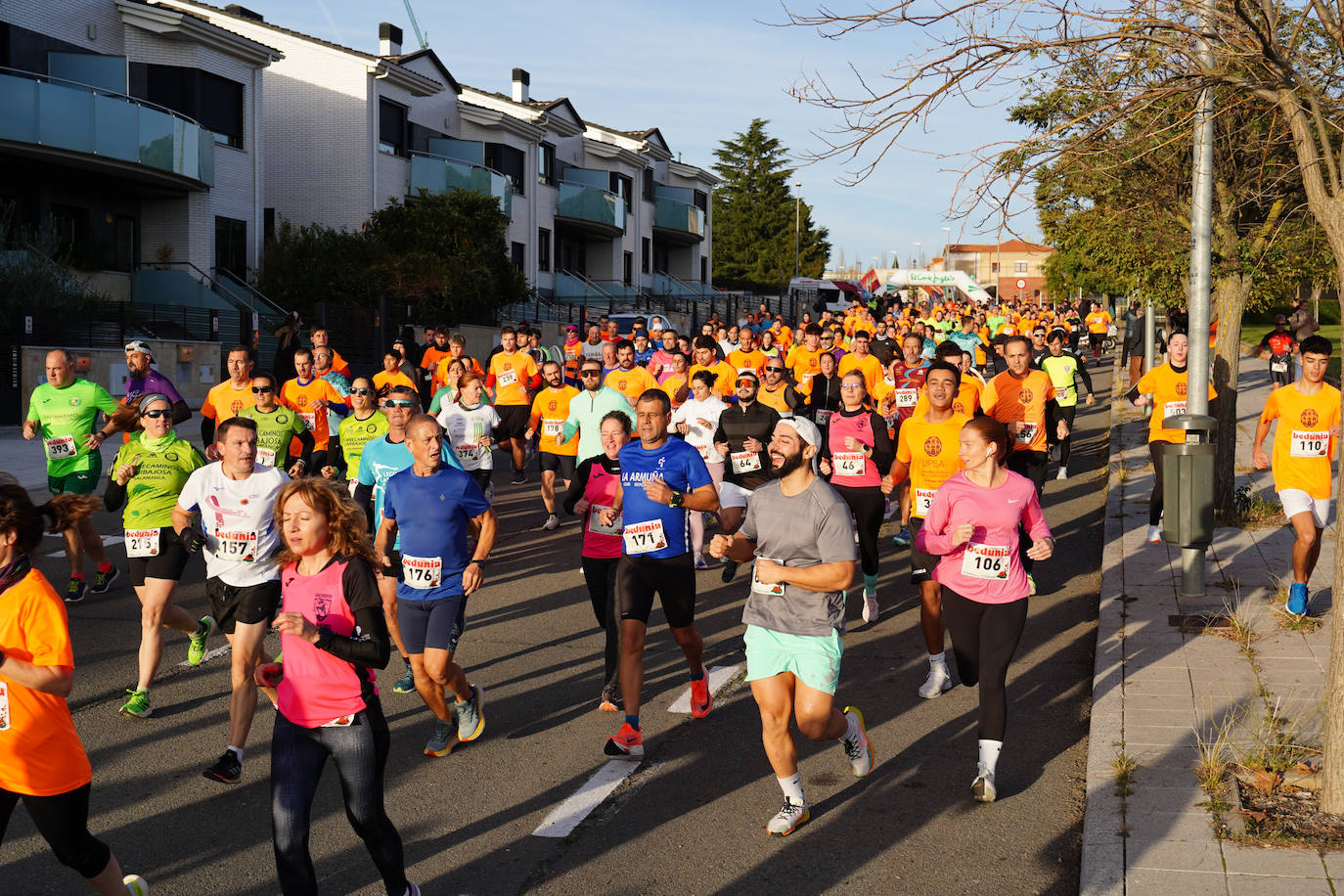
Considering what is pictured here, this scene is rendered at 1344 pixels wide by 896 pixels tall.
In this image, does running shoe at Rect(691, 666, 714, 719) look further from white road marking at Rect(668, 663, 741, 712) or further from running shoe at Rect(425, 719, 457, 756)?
running shoe at Rect(425, 719, 457, 756)

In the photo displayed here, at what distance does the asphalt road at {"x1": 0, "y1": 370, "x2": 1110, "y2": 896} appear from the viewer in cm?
501

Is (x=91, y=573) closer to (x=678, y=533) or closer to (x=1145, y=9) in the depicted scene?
(x=678, y=533)

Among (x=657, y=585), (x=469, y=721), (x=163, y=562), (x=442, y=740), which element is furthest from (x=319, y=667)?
(x=163, y=562)

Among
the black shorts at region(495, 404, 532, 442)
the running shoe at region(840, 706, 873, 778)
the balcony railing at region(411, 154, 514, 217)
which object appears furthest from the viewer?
the balcony railing at region(411, 154, 514, 217)

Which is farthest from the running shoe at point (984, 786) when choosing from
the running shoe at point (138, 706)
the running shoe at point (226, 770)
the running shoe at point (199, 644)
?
the running shoe at point (199, 644)

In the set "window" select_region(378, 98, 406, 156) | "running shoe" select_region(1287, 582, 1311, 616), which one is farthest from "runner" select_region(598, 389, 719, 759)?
"window" select_region(378, 98, 406, 156)

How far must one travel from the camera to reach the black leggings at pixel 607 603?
718 cm

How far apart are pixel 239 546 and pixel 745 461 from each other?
4663 mm

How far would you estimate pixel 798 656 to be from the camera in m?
5.37

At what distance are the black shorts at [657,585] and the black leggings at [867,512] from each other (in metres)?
2.79

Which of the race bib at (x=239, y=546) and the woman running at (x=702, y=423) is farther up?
the woman running at (x=702, y=423)

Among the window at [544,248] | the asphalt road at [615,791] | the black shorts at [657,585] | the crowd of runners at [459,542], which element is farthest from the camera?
the window at [544,248]

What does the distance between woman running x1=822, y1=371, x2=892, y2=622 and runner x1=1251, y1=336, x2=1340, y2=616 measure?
2.72 meters

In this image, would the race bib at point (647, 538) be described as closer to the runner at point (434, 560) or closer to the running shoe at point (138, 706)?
the runner at point (434, 560)
